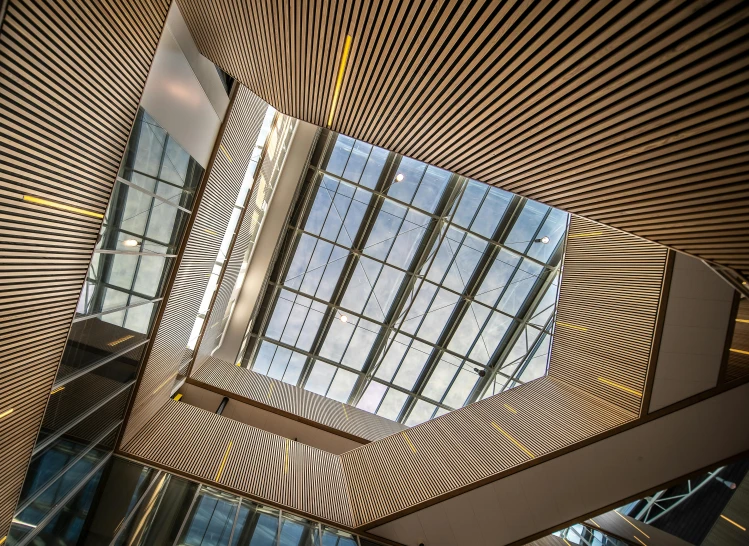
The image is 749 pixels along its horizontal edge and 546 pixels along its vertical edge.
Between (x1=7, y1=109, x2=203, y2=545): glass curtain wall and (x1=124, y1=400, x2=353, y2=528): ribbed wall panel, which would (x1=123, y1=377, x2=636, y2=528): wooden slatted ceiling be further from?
(x1=7, y1=109, x2=203, y2=545): glass curtain wall

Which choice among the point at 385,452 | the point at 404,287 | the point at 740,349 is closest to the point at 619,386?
the point at 740,349

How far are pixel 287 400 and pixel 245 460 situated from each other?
4907 mm

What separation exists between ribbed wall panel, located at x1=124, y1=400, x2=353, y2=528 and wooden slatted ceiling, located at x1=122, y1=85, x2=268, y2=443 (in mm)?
602

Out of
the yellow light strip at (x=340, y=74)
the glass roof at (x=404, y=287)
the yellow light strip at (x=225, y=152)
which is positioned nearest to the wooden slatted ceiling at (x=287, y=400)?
the glass roof at (x=404, y=287)

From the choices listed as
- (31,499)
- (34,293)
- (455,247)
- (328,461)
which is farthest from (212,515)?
(455,247)

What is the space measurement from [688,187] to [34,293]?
23.3ft

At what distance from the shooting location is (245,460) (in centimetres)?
1073

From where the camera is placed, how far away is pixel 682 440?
9.28 meters

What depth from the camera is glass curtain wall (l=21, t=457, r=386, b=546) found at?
716 cm

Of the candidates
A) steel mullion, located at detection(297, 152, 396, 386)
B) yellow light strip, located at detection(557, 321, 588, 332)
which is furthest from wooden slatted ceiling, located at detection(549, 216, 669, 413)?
steel mullion, located at detection(297, 152, 396, 386)

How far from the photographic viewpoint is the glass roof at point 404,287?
17547 millimetres

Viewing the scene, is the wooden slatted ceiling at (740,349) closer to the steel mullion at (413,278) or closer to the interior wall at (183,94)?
the steel mullion at (413,278)

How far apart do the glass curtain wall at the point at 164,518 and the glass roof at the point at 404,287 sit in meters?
10.2

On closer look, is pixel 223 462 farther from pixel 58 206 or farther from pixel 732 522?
pixel 732 522
